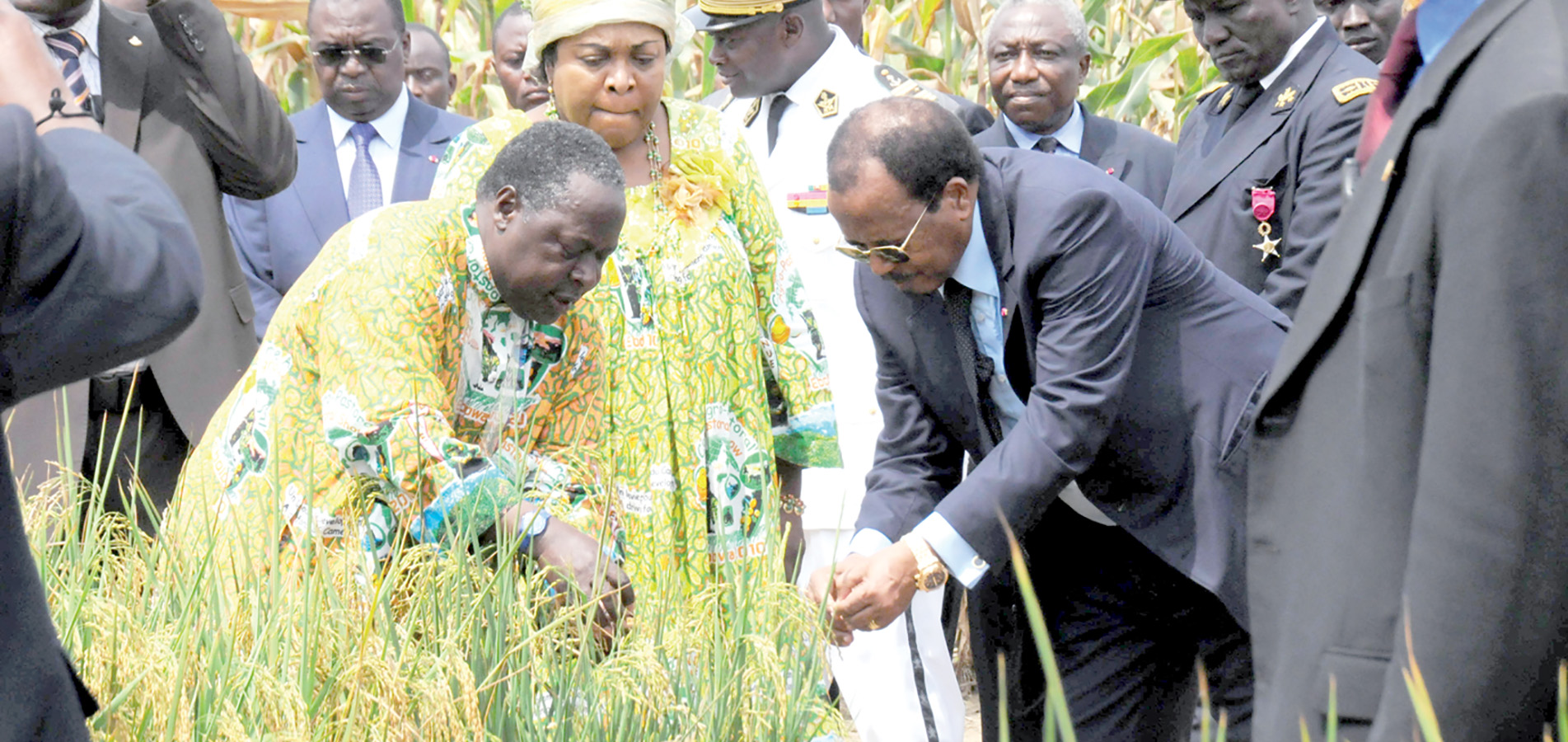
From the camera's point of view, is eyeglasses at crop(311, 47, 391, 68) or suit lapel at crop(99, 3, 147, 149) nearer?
suit lapel at crop(99, 3, 147, 149)

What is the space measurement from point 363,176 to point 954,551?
276 cm

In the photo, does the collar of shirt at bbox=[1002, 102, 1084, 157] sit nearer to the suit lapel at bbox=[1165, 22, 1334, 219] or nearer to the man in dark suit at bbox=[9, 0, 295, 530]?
the suit lapel at bbox=[1165, 22, 1334, 219]

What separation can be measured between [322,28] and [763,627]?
3304 mm

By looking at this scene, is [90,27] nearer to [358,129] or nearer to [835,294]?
[358,129]

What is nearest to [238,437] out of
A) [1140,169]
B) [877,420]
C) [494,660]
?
[494,660]

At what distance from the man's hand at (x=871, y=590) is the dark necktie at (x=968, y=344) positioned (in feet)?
1.44

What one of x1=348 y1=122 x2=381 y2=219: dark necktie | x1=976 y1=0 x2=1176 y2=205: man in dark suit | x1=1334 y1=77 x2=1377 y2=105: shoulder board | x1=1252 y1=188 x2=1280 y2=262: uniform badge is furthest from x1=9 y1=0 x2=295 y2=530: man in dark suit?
x1=1334 y1=77 x2=1377 y2=105: shoulder board

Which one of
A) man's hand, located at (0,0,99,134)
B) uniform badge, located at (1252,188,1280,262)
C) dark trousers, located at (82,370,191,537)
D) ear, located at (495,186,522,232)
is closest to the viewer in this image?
man's hand, located at (0,0,99,134)

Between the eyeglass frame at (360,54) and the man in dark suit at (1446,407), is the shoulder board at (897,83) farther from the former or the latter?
the man in dark suit at (1446,407)

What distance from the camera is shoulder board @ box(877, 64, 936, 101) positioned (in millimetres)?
4527

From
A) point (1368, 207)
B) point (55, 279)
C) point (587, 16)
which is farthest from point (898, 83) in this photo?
point (55, 279)

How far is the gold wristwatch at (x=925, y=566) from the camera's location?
9.96 feet

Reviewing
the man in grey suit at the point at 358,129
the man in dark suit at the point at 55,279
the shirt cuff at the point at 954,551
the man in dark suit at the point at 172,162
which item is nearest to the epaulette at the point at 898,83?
the man in grey suit at the point at 358,129

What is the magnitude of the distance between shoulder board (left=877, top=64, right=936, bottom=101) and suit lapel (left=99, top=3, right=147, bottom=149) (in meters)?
1.92
